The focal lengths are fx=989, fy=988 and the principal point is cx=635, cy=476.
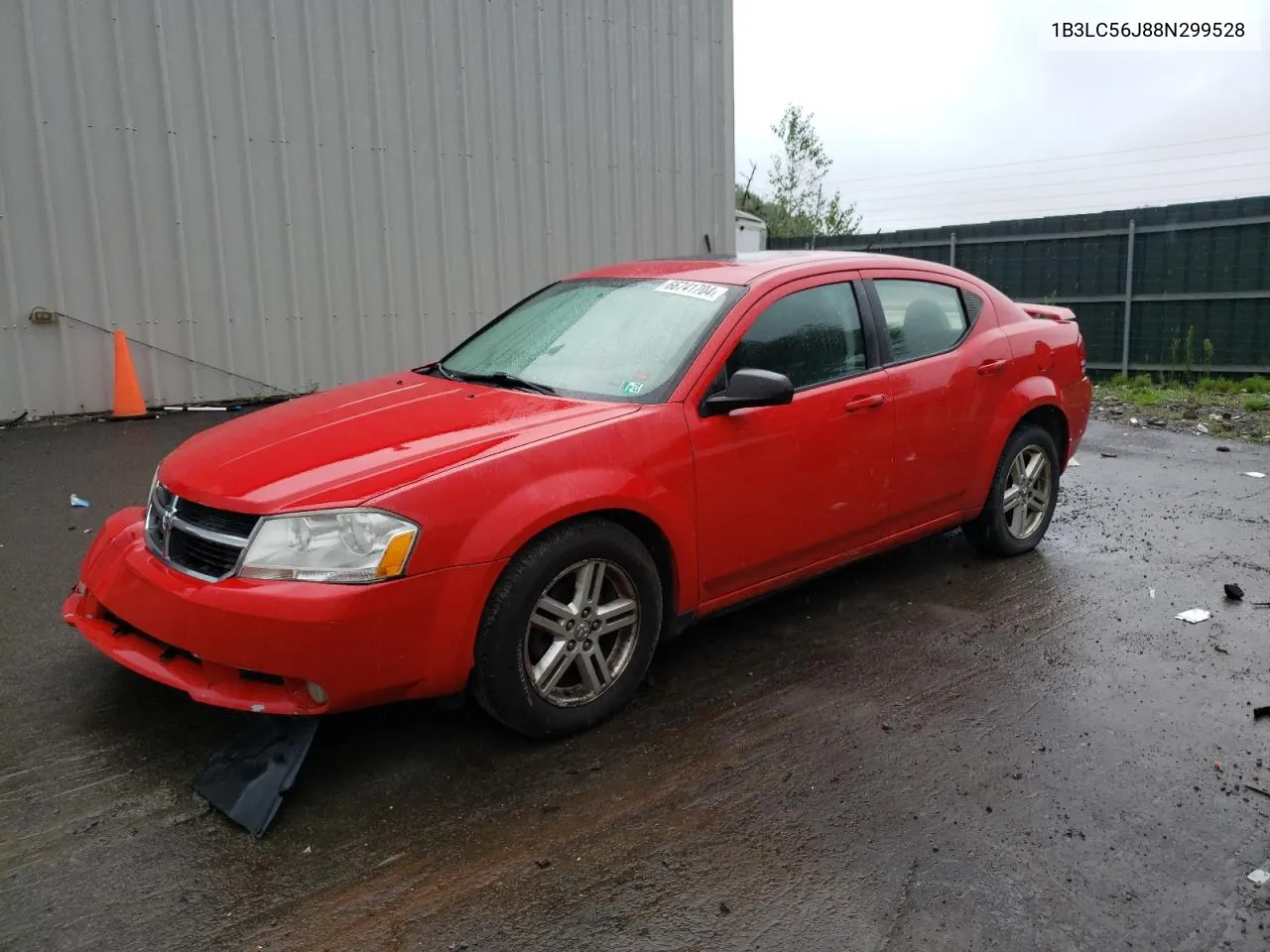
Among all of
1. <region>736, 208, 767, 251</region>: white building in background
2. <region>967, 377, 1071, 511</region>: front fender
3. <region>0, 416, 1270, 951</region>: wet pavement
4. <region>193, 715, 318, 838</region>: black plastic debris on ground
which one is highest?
<region>736, 208, 767, 251</region>: white building in background

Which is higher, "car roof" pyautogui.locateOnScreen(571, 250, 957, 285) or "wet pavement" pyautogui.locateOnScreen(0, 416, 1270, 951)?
"car roof" pyautogui.locateOnScreen(571, 250, 957, 285)

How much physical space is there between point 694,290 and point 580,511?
1.36 metres

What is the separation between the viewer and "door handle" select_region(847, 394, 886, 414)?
4.22 m

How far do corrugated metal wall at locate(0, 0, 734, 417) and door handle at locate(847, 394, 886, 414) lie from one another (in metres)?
7.18

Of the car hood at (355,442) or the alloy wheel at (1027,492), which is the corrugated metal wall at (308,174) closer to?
the car hood at (355,442)

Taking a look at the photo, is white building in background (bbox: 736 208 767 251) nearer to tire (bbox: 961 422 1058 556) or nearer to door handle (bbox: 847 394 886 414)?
tire (bbox: 961 422 1058 556)

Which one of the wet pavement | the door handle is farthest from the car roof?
the wet pavement

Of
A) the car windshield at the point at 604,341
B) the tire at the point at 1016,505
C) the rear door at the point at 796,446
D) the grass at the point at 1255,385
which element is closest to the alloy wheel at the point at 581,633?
the rear door at the point at 796,446

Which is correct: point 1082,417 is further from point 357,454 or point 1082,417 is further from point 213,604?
point 213,604

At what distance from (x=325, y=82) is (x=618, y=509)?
804 centimetres

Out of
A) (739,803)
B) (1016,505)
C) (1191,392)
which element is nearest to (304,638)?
(739,803)

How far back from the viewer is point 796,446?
157 inches

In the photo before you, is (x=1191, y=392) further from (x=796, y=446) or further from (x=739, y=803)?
(x=739, y=803)

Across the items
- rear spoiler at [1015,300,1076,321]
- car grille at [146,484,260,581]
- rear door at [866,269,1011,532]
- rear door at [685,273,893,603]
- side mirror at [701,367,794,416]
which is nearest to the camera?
car grille at [146,484,260,581]
